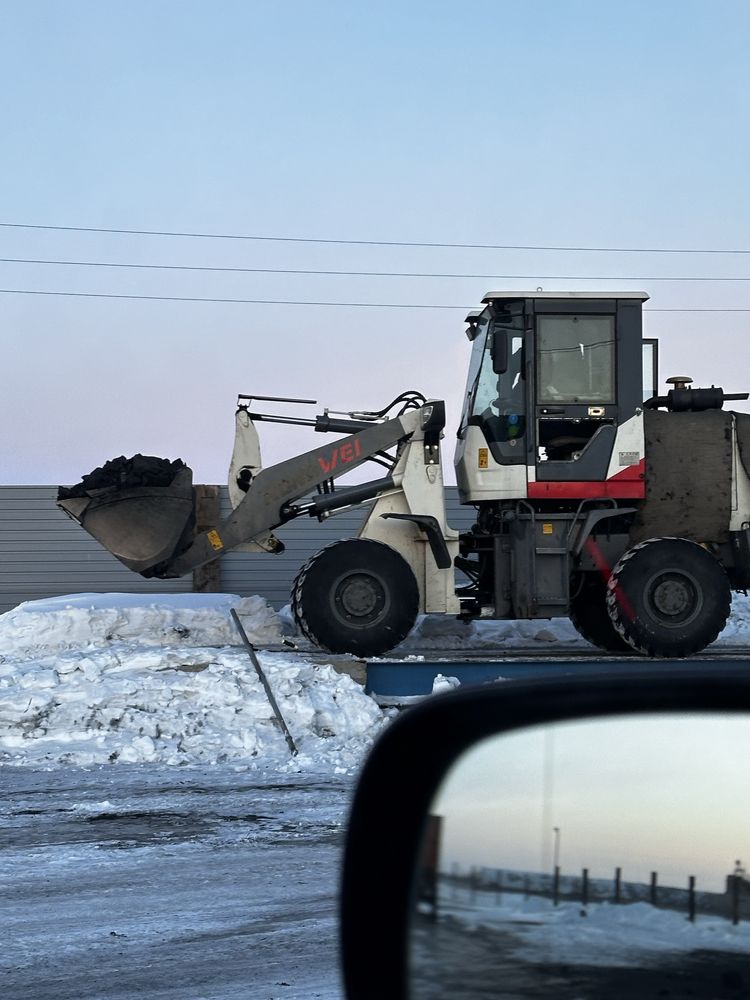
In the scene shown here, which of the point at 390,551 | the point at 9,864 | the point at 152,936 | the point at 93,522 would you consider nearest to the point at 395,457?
the point at 390,551

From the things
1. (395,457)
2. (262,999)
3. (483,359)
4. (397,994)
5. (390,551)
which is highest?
(483,359)

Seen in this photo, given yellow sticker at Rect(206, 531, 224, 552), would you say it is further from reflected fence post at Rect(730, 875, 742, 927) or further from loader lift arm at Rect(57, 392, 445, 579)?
reflected fence post at Rect(730, 875, 742, 927)

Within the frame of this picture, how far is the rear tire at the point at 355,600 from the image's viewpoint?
11.4 meters

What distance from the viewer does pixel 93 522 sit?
39.7 feet

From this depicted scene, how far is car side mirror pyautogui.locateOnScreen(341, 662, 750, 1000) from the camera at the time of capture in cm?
134

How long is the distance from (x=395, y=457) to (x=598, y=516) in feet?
7.14

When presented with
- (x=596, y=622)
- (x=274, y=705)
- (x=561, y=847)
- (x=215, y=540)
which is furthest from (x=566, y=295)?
(x=561, y=847)

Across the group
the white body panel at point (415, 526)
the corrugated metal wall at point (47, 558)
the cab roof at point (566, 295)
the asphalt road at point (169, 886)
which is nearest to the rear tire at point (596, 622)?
the white body panel at point (415, 526)

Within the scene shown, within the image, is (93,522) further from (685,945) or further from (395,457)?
(685,945)

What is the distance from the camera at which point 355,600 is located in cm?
1144

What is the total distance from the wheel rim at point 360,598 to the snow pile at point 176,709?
80 centimetres

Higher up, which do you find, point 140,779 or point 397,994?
point 397,994

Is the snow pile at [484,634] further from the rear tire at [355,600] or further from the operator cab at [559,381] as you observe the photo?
the operator cab at [559,381]

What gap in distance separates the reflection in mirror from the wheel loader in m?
9.94
